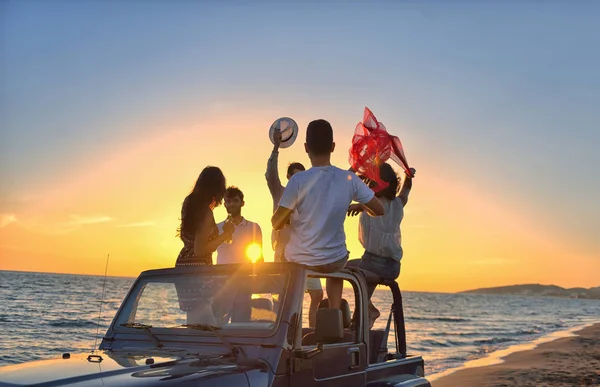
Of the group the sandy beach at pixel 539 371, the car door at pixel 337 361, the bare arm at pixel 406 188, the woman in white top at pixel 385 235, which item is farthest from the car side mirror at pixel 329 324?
the sandy beach at pixel 539 371

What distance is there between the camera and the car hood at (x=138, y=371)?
308 centimetres

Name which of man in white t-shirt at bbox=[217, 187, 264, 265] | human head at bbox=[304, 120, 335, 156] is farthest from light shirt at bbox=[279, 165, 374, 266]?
man in white t-shirt at bbox=[217, 187, 264, 265]

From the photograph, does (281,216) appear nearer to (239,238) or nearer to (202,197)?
(202,197)

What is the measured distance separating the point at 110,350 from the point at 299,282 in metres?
1.36

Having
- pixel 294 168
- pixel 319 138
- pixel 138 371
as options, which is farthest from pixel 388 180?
pixel 138 371

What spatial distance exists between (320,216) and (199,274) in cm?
93

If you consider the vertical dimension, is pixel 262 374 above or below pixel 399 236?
below

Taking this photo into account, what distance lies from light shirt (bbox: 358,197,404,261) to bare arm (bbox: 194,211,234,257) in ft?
4.73

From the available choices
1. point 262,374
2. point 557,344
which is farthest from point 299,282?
point 557,344

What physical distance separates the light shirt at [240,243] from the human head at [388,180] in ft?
5.45

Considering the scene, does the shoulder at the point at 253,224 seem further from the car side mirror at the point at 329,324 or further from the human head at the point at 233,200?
the car side mirror at the point at 329,324

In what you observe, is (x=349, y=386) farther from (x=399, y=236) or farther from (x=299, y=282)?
(x=399, y=236)

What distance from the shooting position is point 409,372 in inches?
206

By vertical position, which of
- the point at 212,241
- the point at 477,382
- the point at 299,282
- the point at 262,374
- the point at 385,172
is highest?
the point at 385,172
